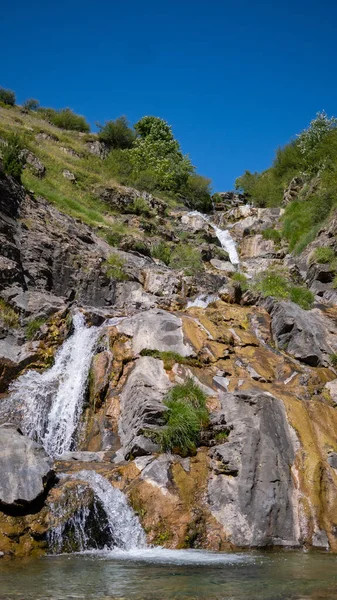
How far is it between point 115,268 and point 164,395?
35.9 ft

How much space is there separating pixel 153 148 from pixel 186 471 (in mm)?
43872

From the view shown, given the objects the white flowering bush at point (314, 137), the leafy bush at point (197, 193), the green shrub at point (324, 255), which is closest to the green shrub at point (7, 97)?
the leafy bush at point (197, 193)

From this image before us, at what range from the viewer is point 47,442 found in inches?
514

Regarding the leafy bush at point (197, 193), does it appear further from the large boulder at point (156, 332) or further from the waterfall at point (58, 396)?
the waterfall at point (58, 396)

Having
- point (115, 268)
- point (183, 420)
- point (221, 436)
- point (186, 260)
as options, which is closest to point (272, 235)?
point (186, 260)

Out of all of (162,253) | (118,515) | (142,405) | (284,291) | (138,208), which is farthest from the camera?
(138,208)

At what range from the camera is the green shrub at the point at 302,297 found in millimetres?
20156

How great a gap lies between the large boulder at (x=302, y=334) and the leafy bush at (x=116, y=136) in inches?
1569

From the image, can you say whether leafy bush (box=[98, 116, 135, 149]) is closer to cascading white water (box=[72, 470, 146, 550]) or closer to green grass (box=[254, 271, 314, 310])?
green grass (box=[254, 271, 314, 310])

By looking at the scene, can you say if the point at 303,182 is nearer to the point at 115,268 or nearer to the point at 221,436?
the point at 115,268

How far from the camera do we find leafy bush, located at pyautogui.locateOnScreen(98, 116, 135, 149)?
52.9 metres

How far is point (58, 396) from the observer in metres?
14.1

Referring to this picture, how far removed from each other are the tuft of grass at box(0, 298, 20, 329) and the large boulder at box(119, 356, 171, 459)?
4.92 m

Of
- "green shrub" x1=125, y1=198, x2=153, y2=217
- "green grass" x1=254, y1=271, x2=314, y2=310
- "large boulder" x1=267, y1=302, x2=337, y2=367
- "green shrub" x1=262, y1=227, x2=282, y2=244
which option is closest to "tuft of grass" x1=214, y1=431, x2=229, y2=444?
"large boulder" x1=267, y1=302, x2=337, y2=367
